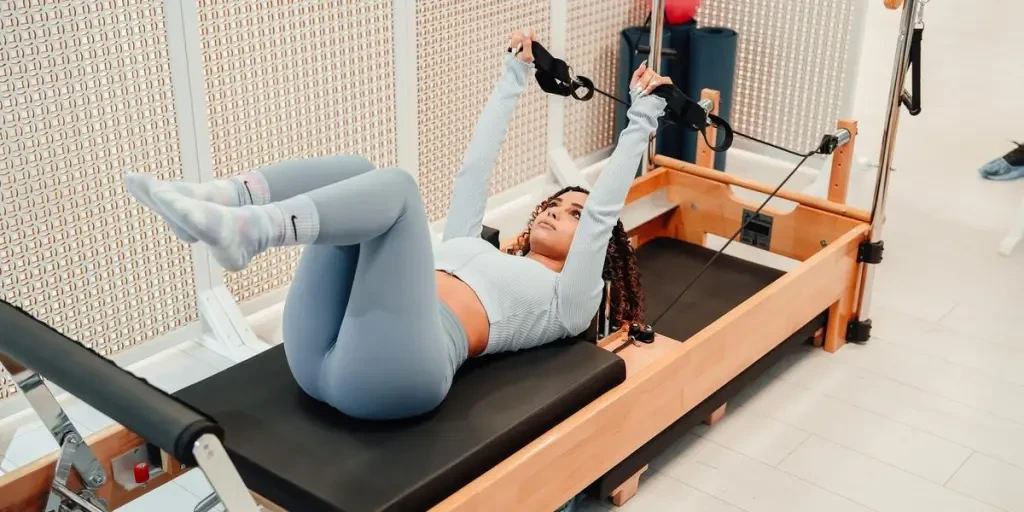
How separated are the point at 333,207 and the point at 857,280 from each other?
6.67 feet

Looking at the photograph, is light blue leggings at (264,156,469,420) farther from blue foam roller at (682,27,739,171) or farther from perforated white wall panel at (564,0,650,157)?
blue foam roller at (682,27,739,171)

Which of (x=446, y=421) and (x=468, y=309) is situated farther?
(x=468, y=309)

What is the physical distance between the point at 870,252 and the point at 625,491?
1.21 m

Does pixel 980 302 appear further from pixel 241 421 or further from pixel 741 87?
pixel 241 421

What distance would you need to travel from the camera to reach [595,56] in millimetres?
4547

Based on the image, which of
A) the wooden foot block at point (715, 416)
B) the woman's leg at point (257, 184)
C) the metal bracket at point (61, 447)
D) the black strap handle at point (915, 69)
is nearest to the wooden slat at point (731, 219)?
the black strap handle at point (915, 69)

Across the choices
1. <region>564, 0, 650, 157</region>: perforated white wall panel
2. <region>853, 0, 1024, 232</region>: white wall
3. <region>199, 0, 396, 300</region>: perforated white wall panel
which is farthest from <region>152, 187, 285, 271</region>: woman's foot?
<region>853, 0, 1024, 232</region>: white wall

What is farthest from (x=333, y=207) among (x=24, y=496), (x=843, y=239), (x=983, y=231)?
(x=983, y=231)

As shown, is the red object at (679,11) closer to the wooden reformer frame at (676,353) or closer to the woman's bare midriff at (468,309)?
the wooden reformer frame at (676,353)

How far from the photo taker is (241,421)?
2121 millimetres

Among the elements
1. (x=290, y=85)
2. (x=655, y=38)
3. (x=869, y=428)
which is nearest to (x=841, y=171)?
(x=655, y=38)

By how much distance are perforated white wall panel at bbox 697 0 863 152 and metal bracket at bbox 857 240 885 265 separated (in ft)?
4.54

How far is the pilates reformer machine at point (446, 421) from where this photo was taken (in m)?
1.58

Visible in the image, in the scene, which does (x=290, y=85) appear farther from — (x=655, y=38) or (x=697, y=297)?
(x=697, y=297)
